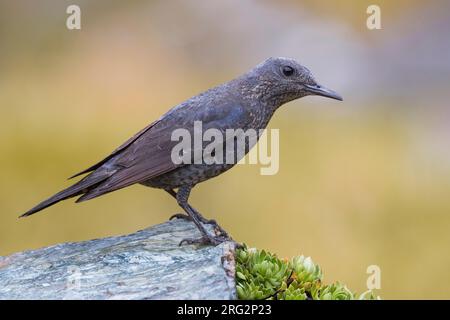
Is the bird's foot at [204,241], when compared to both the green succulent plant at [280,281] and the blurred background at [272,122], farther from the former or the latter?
the blurred background at [272,122]

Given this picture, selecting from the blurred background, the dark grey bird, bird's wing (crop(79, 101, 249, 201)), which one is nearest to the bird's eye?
the dark grey bird

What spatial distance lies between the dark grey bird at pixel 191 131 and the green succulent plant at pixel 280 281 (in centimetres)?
50

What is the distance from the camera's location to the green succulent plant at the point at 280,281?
4684 mm

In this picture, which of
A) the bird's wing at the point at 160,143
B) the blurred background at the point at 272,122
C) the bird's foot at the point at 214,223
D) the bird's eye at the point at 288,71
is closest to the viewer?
the bird's wing at the point at 160,143

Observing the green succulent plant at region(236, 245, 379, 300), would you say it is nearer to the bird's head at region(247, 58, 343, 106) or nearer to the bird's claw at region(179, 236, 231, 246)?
the bird's claw at region(179, 236, 231, 246)

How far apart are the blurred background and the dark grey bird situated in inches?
125

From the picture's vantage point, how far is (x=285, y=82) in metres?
6.01

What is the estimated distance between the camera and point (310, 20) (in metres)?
13.2

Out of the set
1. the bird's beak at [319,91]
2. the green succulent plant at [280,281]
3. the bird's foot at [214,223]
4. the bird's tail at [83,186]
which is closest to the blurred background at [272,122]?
the bird's foot at [214,223]

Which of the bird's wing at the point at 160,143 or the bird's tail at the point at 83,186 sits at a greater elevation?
the bird's wing at the point at 160,143

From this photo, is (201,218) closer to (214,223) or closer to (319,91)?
(214,223)

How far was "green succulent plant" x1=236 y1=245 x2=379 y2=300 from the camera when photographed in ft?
15.4

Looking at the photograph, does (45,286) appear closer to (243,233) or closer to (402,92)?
(243,233)

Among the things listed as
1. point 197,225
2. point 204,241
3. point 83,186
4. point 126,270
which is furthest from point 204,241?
point 83,186
